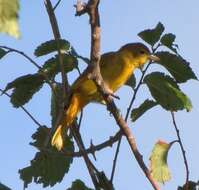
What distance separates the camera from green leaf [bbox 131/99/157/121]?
93.0 inches

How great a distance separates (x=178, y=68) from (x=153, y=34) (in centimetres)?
39

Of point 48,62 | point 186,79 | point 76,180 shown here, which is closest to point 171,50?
point 186,79

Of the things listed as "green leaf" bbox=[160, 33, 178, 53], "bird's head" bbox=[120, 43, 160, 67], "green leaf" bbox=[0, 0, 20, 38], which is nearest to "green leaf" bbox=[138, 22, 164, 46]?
"green leaf" bbox=[160, 33, 178, 53]

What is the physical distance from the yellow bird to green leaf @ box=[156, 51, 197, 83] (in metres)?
0.78

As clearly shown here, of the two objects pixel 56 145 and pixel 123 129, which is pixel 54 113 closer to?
pixel 56 145

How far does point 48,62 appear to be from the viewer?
2363 mm

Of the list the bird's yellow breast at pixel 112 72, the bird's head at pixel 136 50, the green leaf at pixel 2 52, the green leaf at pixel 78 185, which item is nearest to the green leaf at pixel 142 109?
the green leaf at pixel 78 185

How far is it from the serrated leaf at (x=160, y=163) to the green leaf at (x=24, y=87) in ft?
2.18

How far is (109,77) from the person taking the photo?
375cm

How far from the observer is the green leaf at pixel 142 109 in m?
2.36

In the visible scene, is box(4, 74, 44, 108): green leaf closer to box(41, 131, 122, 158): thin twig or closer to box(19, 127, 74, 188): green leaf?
box(19, 127, 74, 188): green leaf

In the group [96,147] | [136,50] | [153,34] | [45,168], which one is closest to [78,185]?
[96,147]

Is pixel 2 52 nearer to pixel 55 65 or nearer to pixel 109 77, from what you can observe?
pixel 55 65

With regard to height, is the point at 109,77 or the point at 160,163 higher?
the point at 109,77
